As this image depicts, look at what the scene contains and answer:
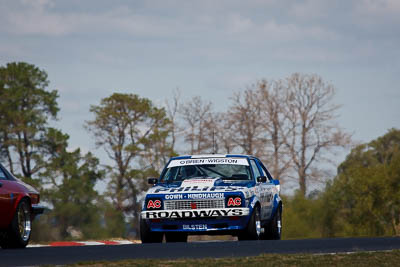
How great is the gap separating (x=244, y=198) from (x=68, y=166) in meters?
39.1

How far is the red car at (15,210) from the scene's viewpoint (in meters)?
14.4

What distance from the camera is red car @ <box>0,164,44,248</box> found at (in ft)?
47.2

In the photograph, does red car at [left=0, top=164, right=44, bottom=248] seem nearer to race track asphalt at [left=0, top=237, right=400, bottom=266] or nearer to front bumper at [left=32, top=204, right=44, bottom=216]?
front bumper at [left=32, top=204, right=44, bottom=216]

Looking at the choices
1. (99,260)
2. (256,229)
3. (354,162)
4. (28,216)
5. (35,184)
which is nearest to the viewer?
(99,260)

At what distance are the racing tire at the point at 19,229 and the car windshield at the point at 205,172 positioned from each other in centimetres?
300

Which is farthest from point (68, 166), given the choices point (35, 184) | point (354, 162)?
point (354, 162)

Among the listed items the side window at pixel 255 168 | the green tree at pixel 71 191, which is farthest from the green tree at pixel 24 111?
the side window at pixel 255 168

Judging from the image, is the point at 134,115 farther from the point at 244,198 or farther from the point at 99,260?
the point at 99,260

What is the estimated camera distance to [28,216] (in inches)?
602

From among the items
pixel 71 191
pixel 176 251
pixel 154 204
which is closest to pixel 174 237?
pixel 154 204

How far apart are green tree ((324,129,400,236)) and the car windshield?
4105 cm

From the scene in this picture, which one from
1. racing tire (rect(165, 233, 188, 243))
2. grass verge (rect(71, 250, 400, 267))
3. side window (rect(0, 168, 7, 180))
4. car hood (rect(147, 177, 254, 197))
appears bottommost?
grass verge (rect(71, 250, 400, 267))

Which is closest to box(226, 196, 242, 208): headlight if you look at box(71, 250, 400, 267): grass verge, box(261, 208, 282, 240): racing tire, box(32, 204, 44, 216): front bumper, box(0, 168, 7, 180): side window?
box(261, 208, 282, 240): racing tire

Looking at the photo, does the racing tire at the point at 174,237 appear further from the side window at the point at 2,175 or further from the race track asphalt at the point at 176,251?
the side window at the point at 2,175
